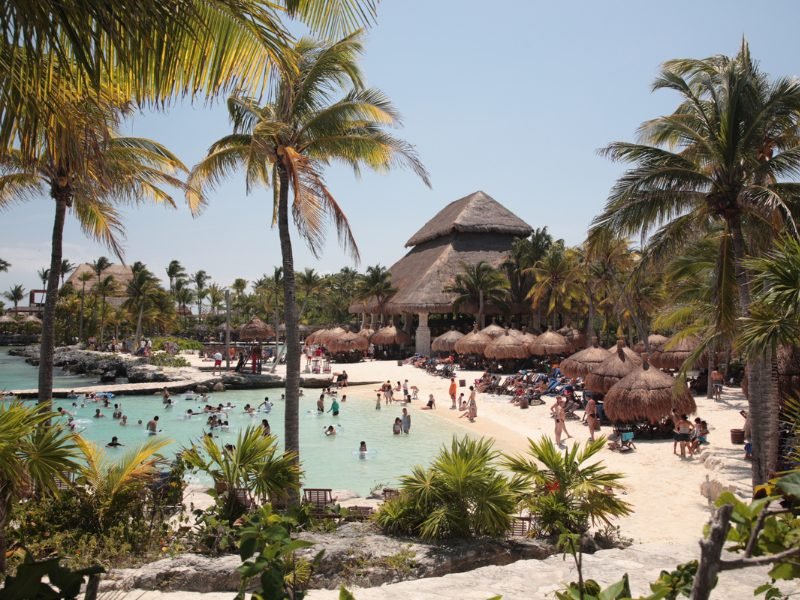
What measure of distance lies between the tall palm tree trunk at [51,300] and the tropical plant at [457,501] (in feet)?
21.5

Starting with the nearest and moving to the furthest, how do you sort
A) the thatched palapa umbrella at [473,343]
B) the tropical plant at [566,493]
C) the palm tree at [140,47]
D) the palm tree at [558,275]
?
the palm tree at [140,47], the tropical plant at [566,493], the thatched palapa umbrella at [473,343], the palm tree at [558,275]

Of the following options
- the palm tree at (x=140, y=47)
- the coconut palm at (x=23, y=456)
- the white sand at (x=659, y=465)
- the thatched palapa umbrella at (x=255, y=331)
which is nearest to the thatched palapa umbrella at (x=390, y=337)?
the thatched palapa umbrella at (x=255, y=331)

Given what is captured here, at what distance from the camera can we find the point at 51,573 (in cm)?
136

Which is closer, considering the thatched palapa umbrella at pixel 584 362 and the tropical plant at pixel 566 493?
the tropical plant at pixel 566 493

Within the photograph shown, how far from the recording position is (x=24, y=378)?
35500mm

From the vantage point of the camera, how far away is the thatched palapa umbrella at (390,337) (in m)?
40.3

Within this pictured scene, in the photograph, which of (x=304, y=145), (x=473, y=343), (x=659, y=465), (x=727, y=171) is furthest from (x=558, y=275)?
(x=304, y=145)

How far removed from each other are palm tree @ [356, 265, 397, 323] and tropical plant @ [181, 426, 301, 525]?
120 ft

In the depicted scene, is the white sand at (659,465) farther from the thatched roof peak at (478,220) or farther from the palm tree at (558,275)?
the thatched roof peak at (478,220)

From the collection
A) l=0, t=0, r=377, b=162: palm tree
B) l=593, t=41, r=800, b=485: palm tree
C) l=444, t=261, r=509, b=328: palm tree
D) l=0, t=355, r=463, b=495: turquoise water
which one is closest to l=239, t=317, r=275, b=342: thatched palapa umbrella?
l=444, t=261, r=509, b=328: palm tree

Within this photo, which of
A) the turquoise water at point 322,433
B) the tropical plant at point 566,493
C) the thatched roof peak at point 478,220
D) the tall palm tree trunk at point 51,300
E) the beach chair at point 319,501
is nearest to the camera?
the tropical plant at point 566,493

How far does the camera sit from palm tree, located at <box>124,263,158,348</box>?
144 feet

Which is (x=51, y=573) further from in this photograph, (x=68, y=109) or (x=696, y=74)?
(x=696, y=74)

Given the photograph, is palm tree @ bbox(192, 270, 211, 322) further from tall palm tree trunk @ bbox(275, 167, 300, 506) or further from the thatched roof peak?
tall palm tree trunk @ bbox(275, 167, 300, 506)
